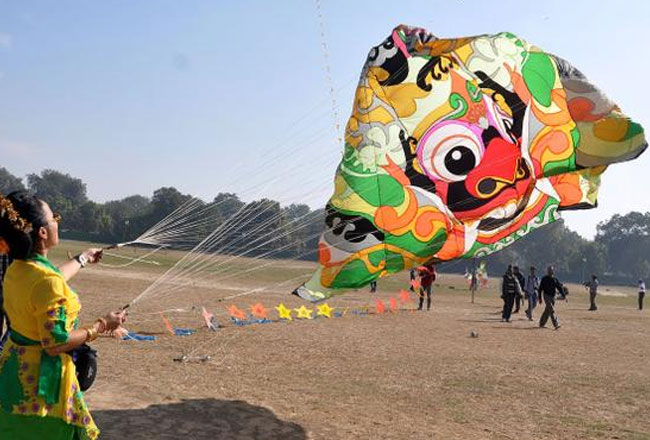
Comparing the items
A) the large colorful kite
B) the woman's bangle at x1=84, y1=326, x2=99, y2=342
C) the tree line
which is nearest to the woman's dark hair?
the woman's bangle at x1=84, y1=326, x2=99, y2=342

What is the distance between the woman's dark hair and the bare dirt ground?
10.5 ft

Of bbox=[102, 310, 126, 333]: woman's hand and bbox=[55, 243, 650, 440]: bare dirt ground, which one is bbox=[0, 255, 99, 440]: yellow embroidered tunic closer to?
bbox=[102, 310, 126, 333]: woman's hand

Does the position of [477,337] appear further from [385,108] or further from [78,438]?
[78,438]

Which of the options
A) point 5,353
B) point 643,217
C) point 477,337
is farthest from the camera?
point 643,217

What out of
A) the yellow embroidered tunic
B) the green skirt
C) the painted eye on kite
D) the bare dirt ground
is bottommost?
the bare dirt ground

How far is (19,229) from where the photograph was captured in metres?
3.03

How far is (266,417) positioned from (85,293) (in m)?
13.9

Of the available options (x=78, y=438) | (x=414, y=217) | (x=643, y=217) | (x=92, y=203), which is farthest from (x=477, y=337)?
(x=643, y=217)

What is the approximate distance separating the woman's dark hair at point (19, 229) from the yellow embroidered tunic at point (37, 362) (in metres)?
0.07

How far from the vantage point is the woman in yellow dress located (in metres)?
2.97

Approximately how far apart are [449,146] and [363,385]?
3.88m

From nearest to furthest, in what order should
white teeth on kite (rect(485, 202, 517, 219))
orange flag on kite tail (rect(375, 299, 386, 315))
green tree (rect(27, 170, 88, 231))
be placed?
white teeth on kite (rect(485, 202, 517, 219)) < orange flag on kite tail (rect(375, 299, 386, 315)) < green tree (rect(27, 170, 88, 231))

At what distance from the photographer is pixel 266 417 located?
6590mm

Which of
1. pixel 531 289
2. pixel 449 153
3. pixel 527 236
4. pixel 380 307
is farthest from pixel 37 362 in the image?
pixel 527 236
